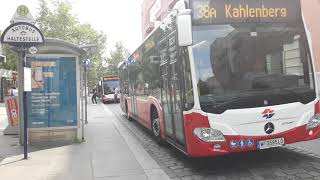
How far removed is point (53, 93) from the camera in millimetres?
12367

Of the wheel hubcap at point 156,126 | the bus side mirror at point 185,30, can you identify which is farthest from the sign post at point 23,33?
the bus side mirror at point 185,30

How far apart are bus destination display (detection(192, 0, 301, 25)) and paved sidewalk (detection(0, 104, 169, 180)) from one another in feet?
8.95

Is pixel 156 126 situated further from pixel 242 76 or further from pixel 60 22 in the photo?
pixel 60 22

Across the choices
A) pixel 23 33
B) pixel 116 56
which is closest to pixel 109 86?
pixel 23 33

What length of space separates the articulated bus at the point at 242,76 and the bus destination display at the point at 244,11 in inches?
0.6

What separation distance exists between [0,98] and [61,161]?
40.8m

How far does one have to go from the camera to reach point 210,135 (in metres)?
7.54

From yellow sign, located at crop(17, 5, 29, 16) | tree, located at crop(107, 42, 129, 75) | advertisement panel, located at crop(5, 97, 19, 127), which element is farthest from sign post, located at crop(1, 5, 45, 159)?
tree, located at crop(107, 42, 129, 75)

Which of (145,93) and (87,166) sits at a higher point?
(145,93)

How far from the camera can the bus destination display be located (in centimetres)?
782

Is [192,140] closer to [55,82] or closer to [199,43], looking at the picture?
[199,43]

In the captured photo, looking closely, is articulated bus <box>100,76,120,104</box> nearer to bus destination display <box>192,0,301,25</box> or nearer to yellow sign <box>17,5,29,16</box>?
yellow sign <box>17,5,29,16</box>

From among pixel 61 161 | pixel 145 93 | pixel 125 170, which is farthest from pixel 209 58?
pixel 145 93

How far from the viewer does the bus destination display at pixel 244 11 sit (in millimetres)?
7824
